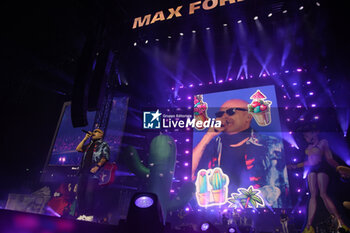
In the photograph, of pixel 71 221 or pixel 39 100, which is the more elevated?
pixel 39 100

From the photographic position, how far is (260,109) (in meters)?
5.90

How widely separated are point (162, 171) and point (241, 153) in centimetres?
219

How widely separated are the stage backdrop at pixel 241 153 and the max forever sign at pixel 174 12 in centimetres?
279

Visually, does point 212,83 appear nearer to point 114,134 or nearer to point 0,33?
point 114,134

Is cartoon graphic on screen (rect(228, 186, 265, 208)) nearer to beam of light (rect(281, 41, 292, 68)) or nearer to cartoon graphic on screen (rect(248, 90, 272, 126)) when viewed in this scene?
cartoon graphic on screen (rect(248, 90, 272, 126))

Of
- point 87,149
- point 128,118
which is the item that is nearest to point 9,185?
point 87,149

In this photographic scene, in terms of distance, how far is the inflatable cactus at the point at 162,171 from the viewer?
550 cm

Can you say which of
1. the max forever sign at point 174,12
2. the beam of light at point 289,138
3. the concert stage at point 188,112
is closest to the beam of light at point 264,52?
the concert stage at point 188,112

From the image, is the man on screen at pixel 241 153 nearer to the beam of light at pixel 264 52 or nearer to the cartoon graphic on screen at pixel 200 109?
the cartoon graphic on screen at pixel 200 109

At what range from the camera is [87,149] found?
242 inches

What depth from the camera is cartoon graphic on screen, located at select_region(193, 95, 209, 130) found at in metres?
6.53

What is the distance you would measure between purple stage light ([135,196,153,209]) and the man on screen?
14.5 feet

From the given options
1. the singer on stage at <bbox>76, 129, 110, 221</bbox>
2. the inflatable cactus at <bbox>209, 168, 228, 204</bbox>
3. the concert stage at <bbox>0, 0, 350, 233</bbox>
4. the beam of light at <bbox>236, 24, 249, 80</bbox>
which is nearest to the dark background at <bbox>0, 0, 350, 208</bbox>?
the concert stage at <bbox>0, 0, 350, 233</bbox>

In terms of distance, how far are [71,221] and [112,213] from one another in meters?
4.84
